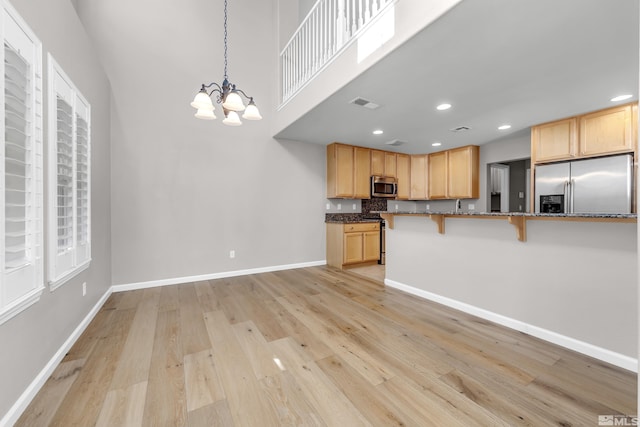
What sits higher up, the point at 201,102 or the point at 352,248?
the point at 201,102

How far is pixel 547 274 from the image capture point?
2.16 m

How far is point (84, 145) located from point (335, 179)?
357 centimetres

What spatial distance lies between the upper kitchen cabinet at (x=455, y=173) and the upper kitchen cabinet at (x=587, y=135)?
1.20 m

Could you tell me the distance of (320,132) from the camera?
4.28 meters

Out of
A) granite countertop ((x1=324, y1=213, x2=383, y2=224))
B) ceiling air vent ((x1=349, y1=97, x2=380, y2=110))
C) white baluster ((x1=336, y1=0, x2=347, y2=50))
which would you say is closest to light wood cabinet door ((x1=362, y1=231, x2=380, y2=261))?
granite countertop ((x1=324, y1=213, x2=383, y2=224))

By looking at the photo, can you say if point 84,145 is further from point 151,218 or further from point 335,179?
point 335,179

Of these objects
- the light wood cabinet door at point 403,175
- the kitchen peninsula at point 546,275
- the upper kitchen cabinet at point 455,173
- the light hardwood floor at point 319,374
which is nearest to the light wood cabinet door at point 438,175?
the upper kitchen cabinet at point 455,173

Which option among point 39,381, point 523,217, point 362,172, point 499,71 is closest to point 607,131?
point 499,71

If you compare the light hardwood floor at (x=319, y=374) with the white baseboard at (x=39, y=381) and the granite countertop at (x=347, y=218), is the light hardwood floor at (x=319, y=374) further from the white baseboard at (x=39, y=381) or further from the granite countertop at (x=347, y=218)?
the granite countertop at (x=347, y=218)

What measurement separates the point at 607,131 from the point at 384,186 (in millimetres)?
3280

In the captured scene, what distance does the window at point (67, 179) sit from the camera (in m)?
1.79

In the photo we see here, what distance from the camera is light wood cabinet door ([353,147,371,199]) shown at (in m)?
5.18

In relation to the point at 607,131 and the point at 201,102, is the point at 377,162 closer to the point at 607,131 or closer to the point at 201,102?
the point at 607,131

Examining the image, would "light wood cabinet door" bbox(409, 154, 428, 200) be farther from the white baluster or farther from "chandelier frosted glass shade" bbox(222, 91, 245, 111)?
"chandelier frosted glass shade" bbox(222, 91, 245, 111)
